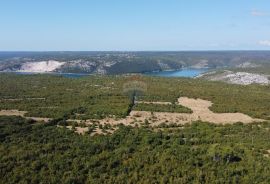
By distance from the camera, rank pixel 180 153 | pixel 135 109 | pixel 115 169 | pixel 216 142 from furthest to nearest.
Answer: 1. pixel 135 109
2. pixel 216 142
3. pixel 180 153
4. pixel 115 169

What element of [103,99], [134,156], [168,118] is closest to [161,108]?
[168,118]

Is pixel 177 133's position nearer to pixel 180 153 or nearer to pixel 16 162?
pixel 180 153

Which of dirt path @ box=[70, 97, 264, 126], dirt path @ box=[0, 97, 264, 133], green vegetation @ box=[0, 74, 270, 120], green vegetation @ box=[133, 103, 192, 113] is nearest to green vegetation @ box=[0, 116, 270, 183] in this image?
dirt path @ box=[0, 97, 264, 133]

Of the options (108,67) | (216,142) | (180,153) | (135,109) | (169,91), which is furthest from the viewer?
(108,67)

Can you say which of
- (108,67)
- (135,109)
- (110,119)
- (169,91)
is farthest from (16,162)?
(108,67)

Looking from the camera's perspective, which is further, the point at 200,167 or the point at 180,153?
the point at 180,153
